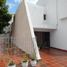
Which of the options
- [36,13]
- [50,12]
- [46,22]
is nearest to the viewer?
[50,12]

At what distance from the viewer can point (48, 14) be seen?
14.3m

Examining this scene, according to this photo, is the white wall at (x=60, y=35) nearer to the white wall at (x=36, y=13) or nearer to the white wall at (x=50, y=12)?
the white wall at (x=50, y=12)

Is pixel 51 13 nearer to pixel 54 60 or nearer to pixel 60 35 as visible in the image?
pixel 60 35

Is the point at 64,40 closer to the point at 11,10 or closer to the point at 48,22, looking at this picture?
the point at 48,22

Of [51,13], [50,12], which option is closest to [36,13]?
[50,12]

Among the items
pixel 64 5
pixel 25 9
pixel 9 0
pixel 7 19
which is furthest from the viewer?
pixel 9 0

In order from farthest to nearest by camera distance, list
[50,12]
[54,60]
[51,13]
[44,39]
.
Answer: [44,39]
[50,12]
[51,13]
[54,60]

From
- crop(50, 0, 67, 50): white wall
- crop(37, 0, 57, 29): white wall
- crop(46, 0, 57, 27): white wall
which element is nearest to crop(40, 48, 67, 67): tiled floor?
crop(50, 0, 67, 50): white wall

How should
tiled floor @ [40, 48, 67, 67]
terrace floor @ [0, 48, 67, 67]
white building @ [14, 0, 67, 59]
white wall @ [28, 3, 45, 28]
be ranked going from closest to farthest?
terrace floor @ [0, 48, 67, 67] → tiled floor @ [40, 48, 67, 67] → white building @ [14, 0, 67, 59] → white wall @ [28, 3, 45, 28]

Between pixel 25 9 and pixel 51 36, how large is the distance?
5122 millimetres

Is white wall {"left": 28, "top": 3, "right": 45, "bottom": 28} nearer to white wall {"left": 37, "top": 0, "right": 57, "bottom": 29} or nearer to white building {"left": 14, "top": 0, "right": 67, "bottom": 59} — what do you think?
white building {"left": 14, "top": 0, "right": 67, "bottom": 59}

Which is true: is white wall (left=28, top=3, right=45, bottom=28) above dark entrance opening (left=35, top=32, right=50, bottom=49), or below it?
above

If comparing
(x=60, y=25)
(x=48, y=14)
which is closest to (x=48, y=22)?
(x=48, y=14)

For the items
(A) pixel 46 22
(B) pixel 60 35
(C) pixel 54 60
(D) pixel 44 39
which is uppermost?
(A) pixel 46 22
